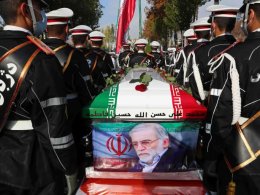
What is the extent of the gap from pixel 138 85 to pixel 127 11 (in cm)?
950

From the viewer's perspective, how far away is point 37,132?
7.97ft

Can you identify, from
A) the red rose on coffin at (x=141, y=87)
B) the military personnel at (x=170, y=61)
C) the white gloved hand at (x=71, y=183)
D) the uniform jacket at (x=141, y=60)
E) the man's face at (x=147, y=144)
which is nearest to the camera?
the white gloved hand at (x=71, y=183)

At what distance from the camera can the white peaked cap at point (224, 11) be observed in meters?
4.20

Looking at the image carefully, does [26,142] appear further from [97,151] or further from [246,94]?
[246,94]

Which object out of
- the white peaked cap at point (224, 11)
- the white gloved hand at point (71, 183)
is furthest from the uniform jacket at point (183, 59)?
the white gloved hand at point (71, 183)

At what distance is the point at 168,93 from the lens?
10.4ft

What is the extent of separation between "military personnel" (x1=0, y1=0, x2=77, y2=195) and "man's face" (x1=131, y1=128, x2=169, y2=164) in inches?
24.6

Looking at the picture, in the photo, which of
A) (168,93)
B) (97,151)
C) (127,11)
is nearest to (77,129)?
(97,151)

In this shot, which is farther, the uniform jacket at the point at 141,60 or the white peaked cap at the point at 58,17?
the uniform jacket at the point at 141,60

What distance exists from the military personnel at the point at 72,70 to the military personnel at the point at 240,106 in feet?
5.51

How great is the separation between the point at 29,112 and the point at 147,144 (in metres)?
0.96

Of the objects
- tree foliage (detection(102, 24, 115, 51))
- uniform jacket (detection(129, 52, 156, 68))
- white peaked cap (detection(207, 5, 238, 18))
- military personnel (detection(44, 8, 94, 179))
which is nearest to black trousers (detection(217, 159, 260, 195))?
military personnel (detection(44, 8, 94, 179))

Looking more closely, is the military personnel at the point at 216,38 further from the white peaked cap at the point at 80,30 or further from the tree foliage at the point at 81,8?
the tree foliage at the point at 81,8

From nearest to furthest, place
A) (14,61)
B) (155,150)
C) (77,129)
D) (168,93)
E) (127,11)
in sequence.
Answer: (14,61), (155,150), (168,93), (77,129), (127,11)
